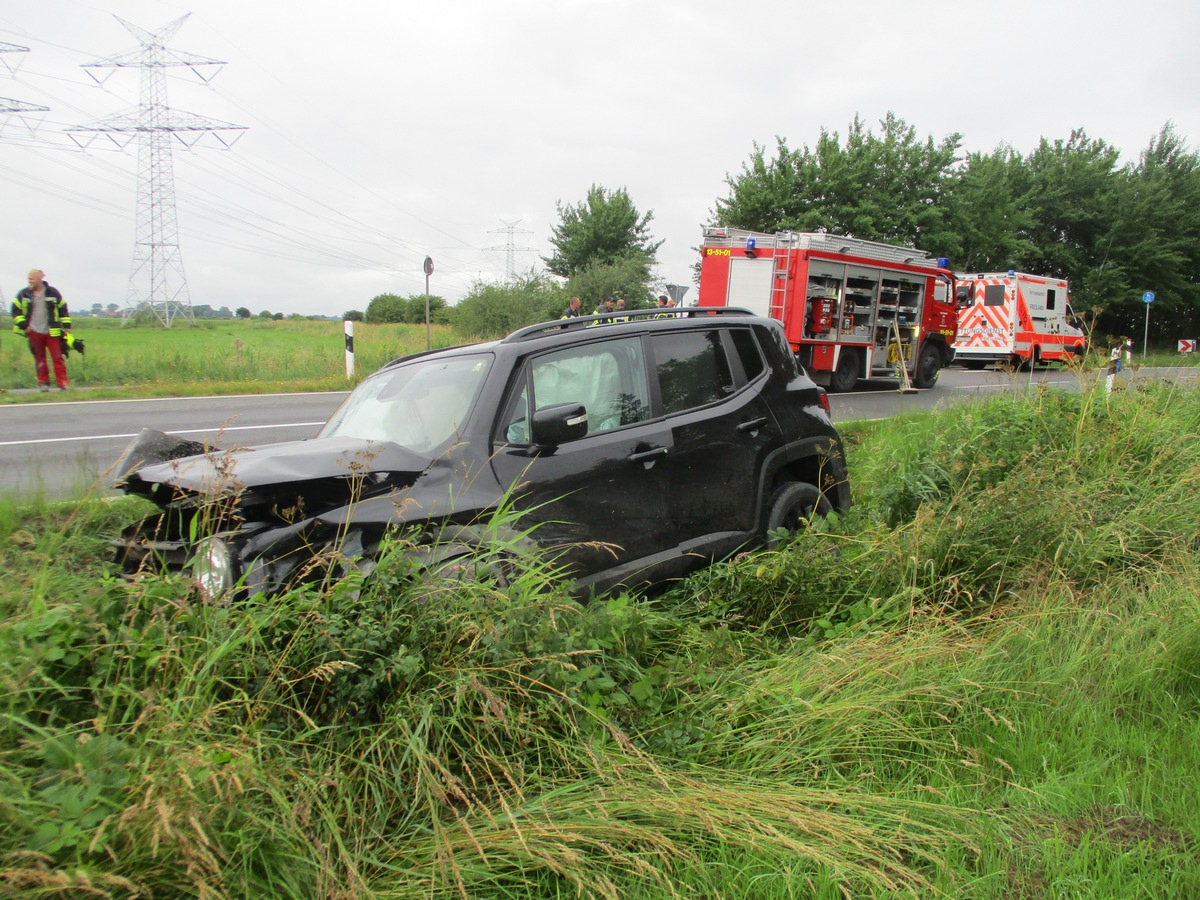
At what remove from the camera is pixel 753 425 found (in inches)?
184

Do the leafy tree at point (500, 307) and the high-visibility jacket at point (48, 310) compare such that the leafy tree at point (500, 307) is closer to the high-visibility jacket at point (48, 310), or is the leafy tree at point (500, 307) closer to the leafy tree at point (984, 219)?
the high-visibility jacket at point (48, 310)

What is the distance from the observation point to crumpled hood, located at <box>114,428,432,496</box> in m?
2.71

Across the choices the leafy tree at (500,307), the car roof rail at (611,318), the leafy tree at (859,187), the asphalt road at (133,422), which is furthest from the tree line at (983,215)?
the car roof rail at (611,318)

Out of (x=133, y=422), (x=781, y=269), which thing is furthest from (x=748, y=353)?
(x=781, y=269)

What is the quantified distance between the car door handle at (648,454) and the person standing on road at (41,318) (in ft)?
43.7

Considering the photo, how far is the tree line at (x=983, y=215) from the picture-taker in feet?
124

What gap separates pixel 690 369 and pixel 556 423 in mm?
1316

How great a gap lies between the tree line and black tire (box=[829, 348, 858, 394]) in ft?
58.2

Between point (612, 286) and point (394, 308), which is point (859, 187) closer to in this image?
point (612, 286)

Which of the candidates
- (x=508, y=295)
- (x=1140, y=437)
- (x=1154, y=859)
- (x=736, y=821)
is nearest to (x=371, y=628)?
(x=736, y=821)

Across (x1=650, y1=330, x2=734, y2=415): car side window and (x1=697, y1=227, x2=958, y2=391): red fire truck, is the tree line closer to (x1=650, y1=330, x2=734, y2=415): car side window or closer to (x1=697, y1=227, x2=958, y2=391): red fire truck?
(x1=697, y1=227, x2=958, y2=391): red fire truck

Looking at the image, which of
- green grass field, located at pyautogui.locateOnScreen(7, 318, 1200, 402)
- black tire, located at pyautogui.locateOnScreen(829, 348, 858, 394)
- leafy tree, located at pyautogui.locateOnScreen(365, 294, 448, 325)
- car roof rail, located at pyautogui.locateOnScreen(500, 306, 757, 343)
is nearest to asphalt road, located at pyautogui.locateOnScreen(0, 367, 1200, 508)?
green grass field, located at pyautogui.locateOnScreen(7, 318, 1200, 402)

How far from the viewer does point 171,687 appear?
2.08 metres

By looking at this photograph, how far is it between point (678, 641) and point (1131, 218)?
5038 centimetres
